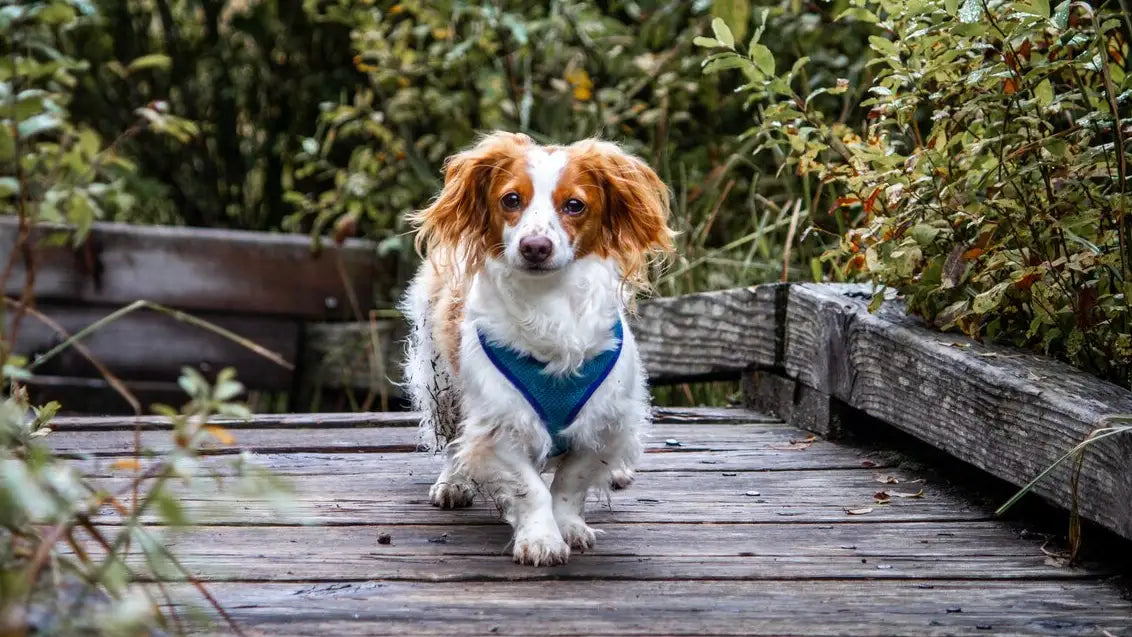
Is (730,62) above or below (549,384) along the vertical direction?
above

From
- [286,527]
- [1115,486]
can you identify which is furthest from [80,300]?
[1115,486]

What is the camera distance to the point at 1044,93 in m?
2.71

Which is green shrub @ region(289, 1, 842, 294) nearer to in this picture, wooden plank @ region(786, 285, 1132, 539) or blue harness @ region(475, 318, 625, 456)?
wooden plank @ region(786, 285, 1132, 539)

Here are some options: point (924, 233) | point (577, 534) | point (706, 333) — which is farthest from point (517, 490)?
point (706, 333)

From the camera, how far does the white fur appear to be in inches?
108

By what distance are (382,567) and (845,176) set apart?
1.46 m

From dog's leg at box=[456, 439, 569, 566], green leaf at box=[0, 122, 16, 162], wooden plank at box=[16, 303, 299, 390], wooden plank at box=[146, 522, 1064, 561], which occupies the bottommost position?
wooden plank at box=[16, 303, 299, 390]

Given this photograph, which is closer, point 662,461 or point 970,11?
point 970,11

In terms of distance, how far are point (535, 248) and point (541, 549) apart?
0.57m

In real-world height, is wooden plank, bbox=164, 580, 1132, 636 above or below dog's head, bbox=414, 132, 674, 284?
below

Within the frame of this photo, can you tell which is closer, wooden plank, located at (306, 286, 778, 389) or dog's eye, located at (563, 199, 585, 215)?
dog's eye, located at (563, 199, 585, 215)

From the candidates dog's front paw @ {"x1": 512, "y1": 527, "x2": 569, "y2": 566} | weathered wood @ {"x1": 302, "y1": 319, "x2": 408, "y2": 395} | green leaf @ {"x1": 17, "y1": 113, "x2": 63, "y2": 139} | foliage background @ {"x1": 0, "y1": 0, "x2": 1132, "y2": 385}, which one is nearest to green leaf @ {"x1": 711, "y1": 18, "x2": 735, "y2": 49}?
foliage background @ {"x1": 0, "y1": 0, "x2": 1132, "y2": 385}

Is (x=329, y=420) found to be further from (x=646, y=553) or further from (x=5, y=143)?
(x=5, y=143)

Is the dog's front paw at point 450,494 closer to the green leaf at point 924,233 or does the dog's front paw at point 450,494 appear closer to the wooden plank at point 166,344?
the green leaf at point 924,233
